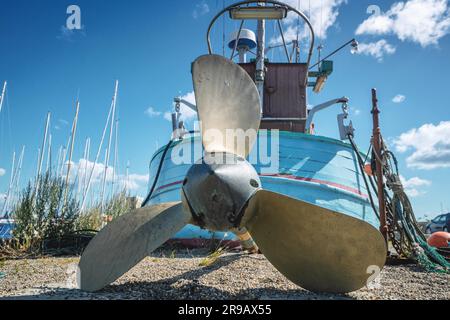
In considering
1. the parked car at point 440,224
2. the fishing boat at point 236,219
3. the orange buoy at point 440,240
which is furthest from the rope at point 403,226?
the parked car at point 440,224

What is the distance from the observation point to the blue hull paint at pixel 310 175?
6672mm

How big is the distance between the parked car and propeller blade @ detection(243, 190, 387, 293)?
1621cm

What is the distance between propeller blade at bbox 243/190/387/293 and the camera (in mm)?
2520

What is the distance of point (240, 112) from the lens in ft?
10.8

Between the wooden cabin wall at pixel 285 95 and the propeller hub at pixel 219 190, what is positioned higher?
the wooden cabin wall at pixel 285 95

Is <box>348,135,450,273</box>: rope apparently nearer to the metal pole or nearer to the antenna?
the metal pole

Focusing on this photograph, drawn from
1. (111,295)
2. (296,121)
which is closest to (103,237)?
(111,295)

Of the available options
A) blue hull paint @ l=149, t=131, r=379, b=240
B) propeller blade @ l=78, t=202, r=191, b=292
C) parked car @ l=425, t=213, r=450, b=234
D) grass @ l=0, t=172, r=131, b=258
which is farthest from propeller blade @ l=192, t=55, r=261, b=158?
parked car @ l=425, t=213, r=450, b=234

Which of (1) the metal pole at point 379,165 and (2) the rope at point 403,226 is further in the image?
(1) the metal pole at point 379,165

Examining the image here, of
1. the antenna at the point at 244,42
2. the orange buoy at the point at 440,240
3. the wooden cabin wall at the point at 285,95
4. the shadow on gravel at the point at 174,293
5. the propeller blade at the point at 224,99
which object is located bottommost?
the orange buoy at the point at 440,240

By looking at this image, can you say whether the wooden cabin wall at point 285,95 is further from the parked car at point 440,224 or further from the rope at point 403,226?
the parked car at point 440,224

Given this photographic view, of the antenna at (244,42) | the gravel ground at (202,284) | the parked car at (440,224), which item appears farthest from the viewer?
the parked car at (440,224)

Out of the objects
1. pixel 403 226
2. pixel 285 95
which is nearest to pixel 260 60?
pixel 285 95
